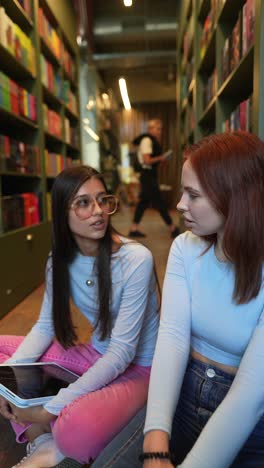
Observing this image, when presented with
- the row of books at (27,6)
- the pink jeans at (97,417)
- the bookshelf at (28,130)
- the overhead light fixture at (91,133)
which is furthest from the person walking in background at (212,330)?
the overhead light fixture at (91,133)

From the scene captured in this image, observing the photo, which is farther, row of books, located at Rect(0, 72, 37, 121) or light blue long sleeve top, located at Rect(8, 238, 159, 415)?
row of books, located at Rect(0, 72, 37, 121)

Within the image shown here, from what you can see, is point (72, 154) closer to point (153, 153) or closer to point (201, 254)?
point (153, 153)

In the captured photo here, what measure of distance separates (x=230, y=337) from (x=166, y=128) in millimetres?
9132

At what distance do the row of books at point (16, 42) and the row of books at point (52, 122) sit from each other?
0.38m

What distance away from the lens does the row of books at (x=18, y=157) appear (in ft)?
6.89

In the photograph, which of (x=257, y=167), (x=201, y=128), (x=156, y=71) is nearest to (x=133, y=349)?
(x=257, y=167)

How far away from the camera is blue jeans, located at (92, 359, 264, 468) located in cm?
66

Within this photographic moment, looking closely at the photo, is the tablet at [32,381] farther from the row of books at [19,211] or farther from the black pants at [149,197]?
the black pants at [149,197]

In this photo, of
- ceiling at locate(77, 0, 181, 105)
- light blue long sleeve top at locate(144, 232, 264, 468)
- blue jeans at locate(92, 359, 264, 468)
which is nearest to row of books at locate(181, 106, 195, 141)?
ceiling at locate(77, 0, 181, 105)

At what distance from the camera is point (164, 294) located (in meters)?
0.79

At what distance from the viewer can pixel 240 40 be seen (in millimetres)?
1513

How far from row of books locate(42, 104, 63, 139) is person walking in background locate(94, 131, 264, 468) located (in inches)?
95.7

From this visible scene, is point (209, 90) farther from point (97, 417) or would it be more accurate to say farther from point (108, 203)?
point (97, 417)

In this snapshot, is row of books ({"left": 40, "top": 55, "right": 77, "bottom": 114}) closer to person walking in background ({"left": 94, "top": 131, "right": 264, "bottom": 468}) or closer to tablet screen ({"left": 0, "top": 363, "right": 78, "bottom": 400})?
tablet screen ({"left": 0, "top": 363, "right": 78, "bottom": 400})
